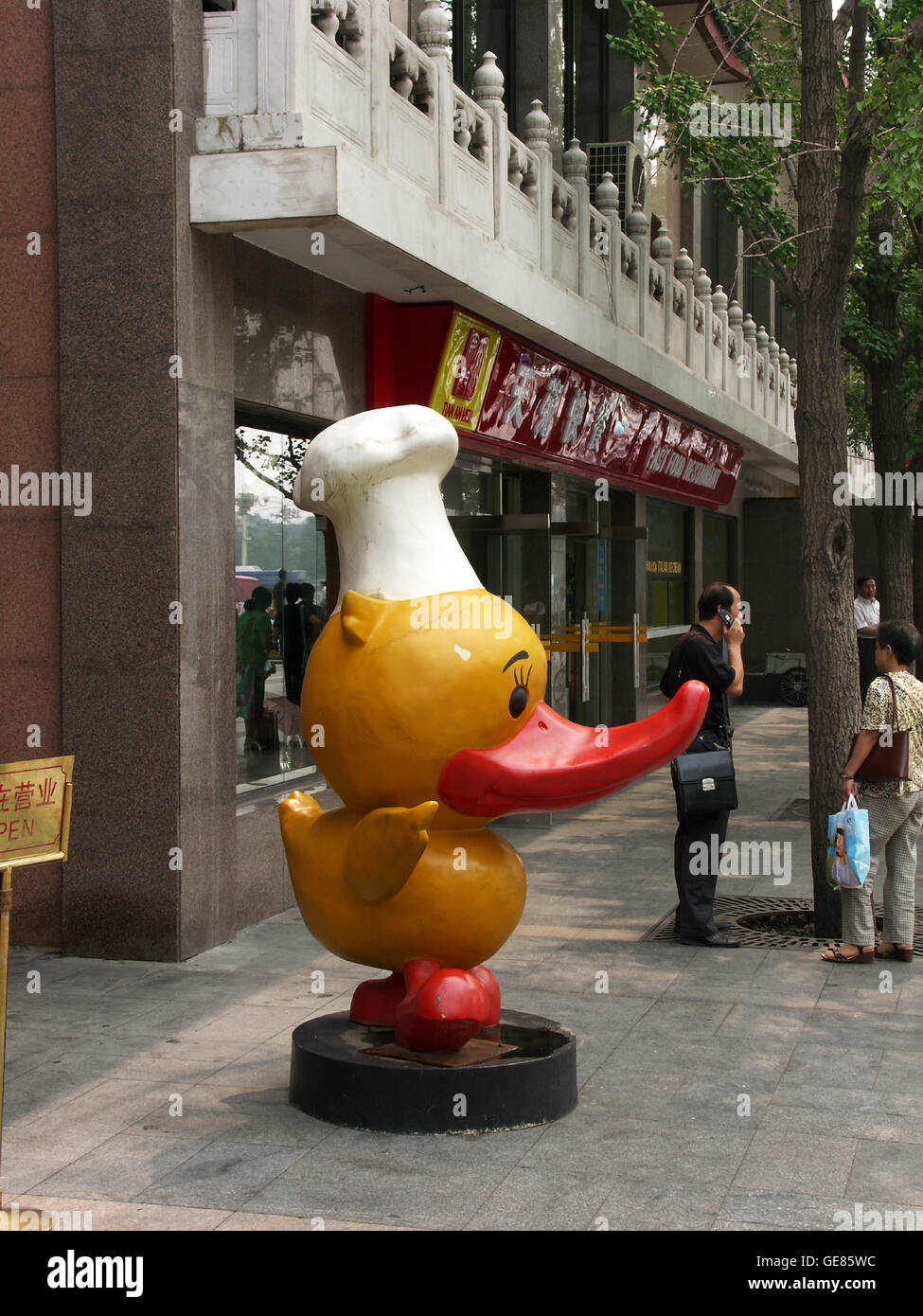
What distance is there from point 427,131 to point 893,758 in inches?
201

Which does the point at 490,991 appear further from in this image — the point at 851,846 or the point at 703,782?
the point at 703,782

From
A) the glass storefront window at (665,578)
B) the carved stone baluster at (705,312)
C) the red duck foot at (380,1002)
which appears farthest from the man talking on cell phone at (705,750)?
the glass storefront window at (665,578)

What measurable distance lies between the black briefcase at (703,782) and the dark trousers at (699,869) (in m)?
0.10

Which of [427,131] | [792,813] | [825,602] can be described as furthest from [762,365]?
[825,602]

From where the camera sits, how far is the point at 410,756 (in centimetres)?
549

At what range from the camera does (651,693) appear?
19750 mm

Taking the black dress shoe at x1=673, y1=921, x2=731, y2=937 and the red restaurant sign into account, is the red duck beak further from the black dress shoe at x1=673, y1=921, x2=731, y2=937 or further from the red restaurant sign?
the red restaurant sign

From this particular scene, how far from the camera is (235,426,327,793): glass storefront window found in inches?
370

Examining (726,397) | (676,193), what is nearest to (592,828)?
(726,397)

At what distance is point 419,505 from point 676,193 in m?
15.9

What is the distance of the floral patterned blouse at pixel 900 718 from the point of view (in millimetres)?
7879

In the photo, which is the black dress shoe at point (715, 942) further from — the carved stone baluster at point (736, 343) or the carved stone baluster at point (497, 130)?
the carved stone baluster at point (736, 343)

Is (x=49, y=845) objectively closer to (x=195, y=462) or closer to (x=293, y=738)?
(x=195, y=462)

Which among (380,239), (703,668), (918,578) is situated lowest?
(703,668)
